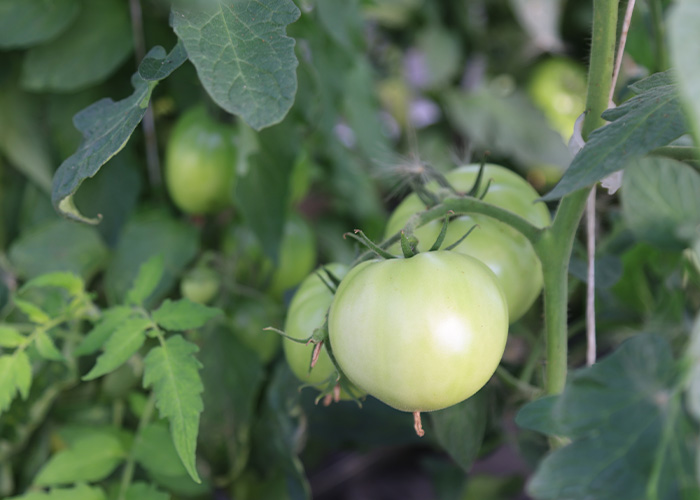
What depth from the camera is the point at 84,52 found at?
21.7 inches

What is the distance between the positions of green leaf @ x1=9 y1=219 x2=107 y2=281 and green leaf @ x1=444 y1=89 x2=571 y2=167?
57 centimetres

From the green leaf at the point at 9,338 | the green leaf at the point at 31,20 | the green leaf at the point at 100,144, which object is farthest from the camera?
the green leaf at the point at 31,20

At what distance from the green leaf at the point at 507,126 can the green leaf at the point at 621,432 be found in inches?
28.2

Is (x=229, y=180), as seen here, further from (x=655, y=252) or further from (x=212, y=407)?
(x=655, y=252)

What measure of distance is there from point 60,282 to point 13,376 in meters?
0.07

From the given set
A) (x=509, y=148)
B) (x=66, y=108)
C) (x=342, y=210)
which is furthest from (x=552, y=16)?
(x=66, y=108)

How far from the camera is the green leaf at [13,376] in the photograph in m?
0.34

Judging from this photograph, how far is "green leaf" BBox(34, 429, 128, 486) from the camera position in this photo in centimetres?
40

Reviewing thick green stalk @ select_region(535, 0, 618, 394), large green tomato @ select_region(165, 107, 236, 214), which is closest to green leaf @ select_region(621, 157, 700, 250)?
thick green stalk @ select_region(535, 0, 618, 394)

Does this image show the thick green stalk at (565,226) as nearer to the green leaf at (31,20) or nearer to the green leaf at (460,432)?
the green leaf at (460,432)

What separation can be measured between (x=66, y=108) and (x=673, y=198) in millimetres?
520

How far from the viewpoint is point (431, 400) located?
26 centimetres

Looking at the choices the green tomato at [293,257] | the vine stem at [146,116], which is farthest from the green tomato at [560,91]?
A: the vine stem at [146,116]

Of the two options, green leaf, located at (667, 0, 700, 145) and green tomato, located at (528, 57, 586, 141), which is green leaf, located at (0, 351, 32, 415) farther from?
green tomato, located at (528, 57, 586, 141)
